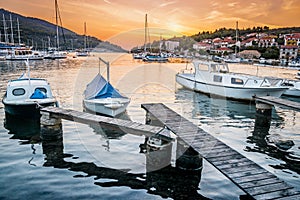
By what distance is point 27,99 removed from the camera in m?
14.0

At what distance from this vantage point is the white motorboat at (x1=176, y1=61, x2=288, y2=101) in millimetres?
19891

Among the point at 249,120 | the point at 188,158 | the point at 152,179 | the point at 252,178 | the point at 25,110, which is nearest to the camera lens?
the point at 252,178

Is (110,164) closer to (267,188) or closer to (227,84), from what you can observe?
(267,188)

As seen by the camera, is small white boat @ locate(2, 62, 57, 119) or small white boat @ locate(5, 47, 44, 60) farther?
small white boat @ locate(5, 47, 44, 60)

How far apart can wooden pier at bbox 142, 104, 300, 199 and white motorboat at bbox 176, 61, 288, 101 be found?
10618 mm

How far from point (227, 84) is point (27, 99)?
1558cm

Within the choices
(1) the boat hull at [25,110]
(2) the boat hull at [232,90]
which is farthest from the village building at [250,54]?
(1) the boat hull at [25,110]

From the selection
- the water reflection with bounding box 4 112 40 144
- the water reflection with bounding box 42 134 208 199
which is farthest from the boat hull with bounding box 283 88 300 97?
the water reflection with bounding box 4 112 40 144

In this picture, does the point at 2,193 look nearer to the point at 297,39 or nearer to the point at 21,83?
the point at 21,83

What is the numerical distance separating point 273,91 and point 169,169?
14443 millimetres

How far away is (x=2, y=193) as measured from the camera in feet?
23.2

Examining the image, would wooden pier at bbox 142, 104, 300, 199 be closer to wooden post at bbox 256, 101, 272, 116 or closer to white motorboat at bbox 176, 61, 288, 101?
wooden post at bbox 256, 101, 272, 116

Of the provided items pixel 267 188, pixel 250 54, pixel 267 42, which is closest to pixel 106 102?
pixel 267 188

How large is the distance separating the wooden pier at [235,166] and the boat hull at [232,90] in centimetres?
1204
